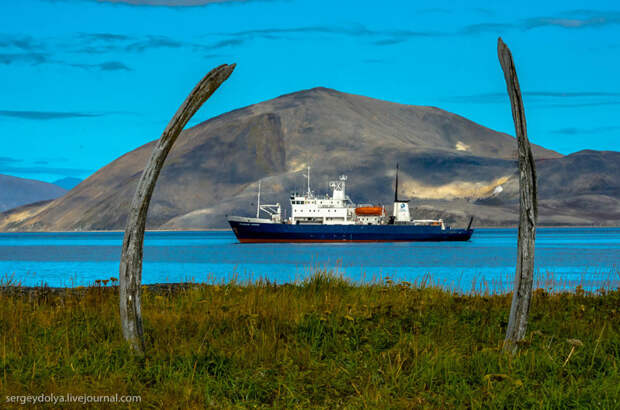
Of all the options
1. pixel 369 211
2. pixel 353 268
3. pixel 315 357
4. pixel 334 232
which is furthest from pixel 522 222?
pixel 369 211

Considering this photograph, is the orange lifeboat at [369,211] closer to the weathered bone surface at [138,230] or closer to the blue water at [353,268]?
the blue water at [353,268]

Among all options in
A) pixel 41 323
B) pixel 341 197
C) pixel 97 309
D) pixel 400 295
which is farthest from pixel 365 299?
pixel 341 197

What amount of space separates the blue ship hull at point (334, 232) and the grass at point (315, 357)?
95324 mm

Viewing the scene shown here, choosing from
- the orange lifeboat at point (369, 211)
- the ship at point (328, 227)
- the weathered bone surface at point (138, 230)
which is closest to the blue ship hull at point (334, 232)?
the ship at point (328, 227)

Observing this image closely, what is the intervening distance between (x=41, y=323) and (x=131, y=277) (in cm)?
283

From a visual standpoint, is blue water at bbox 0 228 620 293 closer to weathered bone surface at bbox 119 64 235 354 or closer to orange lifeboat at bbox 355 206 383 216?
weathered bone surface at bbox 119 64 235 354

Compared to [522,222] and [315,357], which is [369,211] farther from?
[315,357]

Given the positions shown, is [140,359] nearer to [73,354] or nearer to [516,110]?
[73,354]

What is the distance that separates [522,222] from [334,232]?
101 m

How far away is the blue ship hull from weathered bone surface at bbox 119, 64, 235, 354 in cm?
9743

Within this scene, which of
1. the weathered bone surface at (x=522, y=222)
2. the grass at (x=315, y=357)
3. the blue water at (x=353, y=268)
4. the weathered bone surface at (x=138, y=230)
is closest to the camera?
the grass at (x=315, y=357)

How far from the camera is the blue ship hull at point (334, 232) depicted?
108438mm

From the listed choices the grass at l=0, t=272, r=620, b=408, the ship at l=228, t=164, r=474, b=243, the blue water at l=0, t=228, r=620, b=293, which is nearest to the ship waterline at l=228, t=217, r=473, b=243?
the ship at l=228, t=164, r=474, b=243

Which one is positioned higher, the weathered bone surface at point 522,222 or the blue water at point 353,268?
the weathered bone surface at point 522,222
